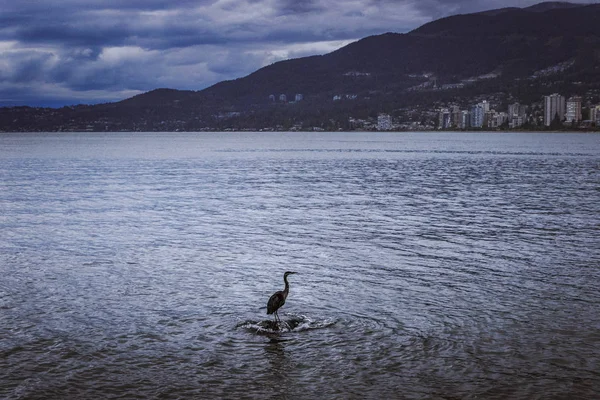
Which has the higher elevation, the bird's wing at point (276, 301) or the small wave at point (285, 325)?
the bird's wing at point (276, 301)

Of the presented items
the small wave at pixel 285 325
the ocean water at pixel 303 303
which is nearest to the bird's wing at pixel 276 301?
the small wave at pixel 285 325

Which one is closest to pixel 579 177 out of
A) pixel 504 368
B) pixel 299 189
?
pixel 299 189

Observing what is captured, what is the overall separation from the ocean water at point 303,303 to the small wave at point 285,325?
0.07m

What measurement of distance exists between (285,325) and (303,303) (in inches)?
85.6

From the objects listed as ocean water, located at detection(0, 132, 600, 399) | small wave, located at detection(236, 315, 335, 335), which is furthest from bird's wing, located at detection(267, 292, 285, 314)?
ocean water, located at detection(0, 132, 600, 399)

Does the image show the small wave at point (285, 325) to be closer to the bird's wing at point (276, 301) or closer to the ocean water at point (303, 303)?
the ocean water at point (303, 303)

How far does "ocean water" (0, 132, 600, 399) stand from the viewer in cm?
1188

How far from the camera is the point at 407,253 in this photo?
2361 centimetres

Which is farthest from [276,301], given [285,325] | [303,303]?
[303,303]

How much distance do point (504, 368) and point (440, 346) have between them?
5.18 ft

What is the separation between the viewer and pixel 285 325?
14.9 meters

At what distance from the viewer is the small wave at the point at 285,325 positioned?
577 inches

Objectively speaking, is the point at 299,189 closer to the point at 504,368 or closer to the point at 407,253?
the point at 407,253

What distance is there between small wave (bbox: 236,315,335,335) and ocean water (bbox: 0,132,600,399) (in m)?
0.07
